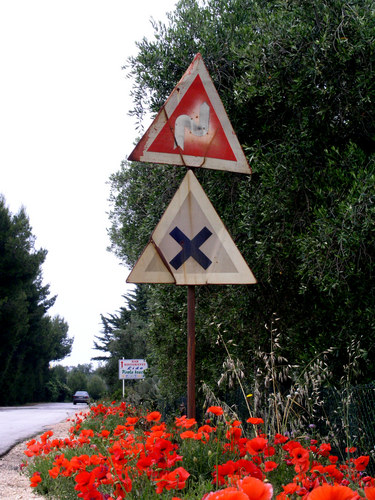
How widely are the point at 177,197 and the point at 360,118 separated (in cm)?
424

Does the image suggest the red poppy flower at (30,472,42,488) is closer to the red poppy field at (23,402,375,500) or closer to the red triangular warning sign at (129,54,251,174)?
the red poppy field at (23,402,375,500)

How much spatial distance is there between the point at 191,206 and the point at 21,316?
35169mm

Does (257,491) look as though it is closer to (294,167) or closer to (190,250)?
(190,250)

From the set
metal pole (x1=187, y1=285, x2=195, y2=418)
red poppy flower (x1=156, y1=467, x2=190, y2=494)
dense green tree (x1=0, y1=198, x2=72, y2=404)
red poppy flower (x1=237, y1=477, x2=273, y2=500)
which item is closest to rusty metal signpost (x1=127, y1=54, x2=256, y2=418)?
metal pole (x1=187, y1=285, x2=195, y2=418)

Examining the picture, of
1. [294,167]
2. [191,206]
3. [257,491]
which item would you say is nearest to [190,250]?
[191,206]

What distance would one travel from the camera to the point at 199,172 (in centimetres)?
782

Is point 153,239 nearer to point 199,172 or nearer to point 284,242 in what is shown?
point 284,242

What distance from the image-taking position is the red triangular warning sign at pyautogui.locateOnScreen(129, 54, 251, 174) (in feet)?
10.3

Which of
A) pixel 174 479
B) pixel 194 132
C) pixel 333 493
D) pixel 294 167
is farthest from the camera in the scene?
pixel 294 167

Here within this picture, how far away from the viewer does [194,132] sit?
320 centimetres

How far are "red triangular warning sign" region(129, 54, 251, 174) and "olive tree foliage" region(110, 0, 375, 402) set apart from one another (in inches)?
106

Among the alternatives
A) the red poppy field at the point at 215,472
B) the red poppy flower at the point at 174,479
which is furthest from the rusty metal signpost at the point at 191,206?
the red poppy flower at the point at 174,479

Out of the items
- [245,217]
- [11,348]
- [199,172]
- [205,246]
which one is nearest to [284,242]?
[245,217]

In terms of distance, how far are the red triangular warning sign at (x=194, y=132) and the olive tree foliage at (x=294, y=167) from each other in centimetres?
268
